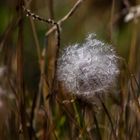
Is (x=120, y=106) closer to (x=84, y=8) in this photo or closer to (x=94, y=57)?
(x=94, y=57)

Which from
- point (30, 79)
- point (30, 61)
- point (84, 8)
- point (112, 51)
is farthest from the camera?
point (84, 8)

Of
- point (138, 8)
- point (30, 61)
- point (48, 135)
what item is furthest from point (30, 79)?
point (48, 135)

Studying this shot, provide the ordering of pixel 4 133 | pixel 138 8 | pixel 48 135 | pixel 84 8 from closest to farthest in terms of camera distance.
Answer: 1. pixel 48 135
2. pixel 4 133
3. pixel 138 8
4. pixel 84 8

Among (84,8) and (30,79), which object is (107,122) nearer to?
(30,79)

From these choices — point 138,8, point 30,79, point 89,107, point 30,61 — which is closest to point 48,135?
point 89,107

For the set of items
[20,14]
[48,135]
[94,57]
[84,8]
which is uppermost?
[84,8]

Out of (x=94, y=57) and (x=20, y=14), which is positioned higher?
(x=20, y=14)

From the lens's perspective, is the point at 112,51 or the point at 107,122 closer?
the point at 112,51
